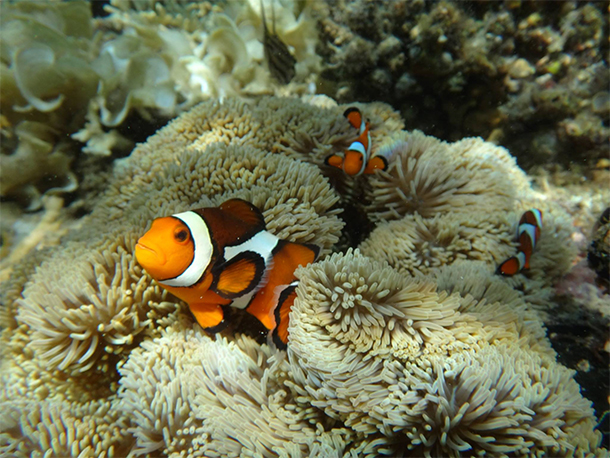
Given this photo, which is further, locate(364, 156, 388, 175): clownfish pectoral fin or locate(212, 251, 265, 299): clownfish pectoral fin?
locate(364, 156, 388, 175): clownfish pectoral fin

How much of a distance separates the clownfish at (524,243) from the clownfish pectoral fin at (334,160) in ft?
2.46

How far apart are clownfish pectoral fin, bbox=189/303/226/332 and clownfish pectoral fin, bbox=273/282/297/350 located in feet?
0.53

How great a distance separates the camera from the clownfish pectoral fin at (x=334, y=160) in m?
1.49

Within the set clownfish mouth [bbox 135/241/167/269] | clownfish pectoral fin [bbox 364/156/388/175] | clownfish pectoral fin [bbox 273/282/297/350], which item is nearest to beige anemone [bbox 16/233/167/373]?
clownfish mouth [bbox 135/241/167/269]

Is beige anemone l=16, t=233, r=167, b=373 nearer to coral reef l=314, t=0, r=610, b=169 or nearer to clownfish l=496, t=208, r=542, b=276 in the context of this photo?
clownfish l=496, t=208, r=542, b=276

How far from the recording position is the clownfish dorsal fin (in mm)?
1012

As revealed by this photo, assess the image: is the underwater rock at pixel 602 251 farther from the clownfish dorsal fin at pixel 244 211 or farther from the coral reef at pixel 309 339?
the clownfish dorsal fin at pixel 244 211

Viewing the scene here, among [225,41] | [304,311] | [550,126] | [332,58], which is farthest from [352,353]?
[225,41]

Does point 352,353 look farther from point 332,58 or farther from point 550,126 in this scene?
point 550,126

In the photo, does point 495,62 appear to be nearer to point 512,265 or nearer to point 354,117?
point 354,117

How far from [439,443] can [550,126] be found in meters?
2.32

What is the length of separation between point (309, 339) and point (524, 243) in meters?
1.05

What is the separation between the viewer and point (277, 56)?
2.53m

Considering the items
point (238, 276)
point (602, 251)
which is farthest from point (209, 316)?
point (602, 251)
